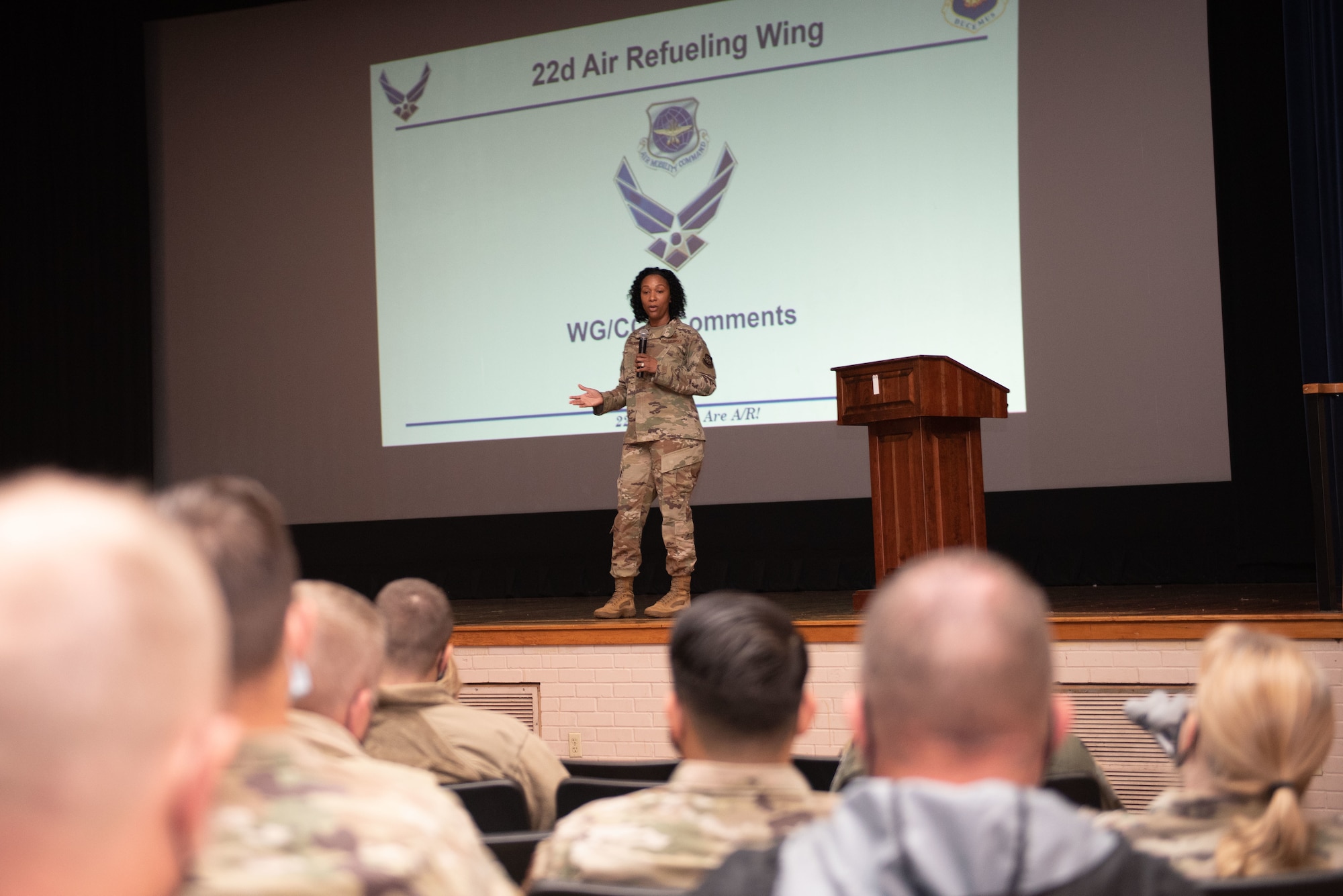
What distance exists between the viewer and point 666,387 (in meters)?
4.83

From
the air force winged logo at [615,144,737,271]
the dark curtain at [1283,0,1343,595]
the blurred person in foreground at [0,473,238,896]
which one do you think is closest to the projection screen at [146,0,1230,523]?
the air force winged logo at [615,144,737,271]

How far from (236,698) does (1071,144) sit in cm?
518

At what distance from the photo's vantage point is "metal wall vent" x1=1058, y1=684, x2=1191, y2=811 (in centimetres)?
386

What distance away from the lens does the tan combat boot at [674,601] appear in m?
4.80

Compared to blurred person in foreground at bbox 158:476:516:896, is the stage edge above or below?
below

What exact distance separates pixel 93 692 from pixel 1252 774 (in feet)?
3.75

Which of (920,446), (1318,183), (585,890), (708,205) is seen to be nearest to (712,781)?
(585,890)

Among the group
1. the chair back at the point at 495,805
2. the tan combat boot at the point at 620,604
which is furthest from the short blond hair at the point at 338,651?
the tan combat boot at the point at 620,604

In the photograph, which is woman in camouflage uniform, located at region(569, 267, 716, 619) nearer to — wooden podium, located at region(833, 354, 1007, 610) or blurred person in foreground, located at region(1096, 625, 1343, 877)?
wooden podium, located at region(833, 354, 1007, 610)

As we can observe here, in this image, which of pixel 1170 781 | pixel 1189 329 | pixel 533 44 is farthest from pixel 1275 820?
pixel 533 44

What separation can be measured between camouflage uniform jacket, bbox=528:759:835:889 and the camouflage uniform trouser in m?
3.43

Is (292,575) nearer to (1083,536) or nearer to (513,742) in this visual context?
(513,742)

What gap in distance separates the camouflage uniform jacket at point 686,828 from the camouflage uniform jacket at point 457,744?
72cm

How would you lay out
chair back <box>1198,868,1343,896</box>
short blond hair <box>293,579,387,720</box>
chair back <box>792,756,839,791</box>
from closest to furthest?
chair back <box>1198,868,1343,896</box>
short blond hair <box>293,579,387,720</box>
chair back <box>792,756,839,791</box>
